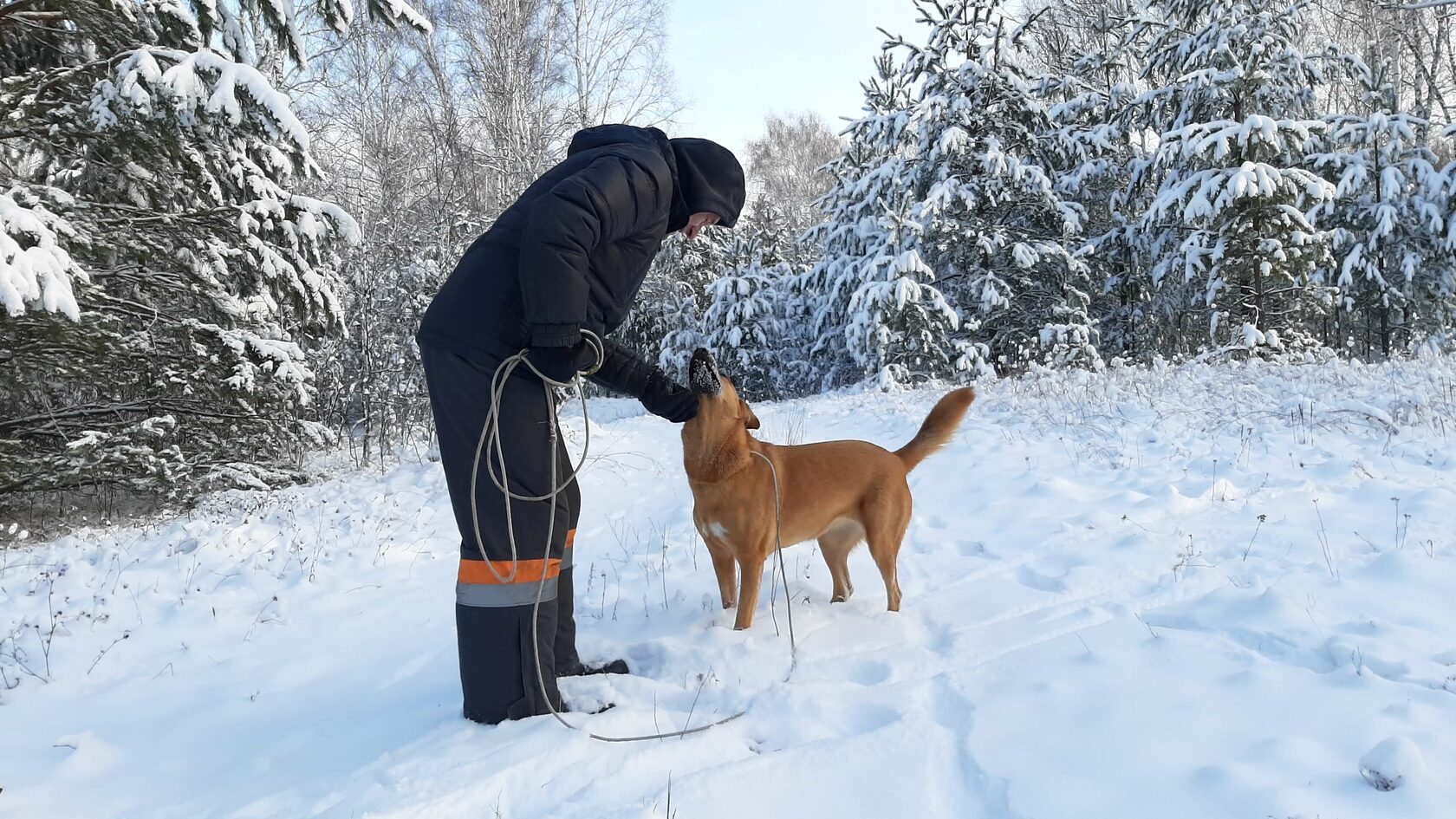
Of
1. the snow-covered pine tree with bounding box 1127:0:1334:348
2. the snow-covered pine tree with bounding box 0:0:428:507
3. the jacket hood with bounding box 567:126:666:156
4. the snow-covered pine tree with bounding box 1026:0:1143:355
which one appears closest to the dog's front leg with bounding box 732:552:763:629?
the jacket hood with bounding box 567:126:666:156

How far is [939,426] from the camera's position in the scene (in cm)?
381

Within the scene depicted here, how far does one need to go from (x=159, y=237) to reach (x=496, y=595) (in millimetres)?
Answer: 6453

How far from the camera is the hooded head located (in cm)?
271

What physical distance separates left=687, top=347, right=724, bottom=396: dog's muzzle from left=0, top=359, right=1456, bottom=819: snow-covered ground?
105 centimetres

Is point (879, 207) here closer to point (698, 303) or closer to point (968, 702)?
point (698, 303)

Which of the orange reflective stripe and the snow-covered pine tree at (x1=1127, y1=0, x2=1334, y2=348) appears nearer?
the orange reflective stripe

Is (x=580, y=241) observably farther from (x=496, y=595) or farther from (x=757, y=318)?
(x=757, y=318)

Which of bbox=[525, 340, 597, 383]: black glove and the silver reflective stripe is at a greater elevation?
bbox=[525, 340, 597, 383]: black glove

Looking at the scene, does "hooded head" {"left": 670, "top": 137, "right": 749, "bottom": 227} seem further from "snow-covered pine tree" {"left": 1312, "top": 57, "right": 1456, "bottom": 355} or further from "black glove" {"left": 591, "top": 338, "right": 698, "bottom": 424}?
"snow-covered pine tree" {"left": 1312, "top": 57, "right": 1456, "bottom": 355}

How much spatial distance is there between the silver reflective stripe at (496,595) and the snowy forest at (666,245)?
3.90m

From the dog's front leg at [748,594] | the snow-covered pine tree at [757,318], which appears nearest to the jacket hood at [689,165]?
the dog's front leg at [748,594]

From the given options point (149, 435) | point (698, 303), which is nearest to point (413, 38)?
point (698, 303)

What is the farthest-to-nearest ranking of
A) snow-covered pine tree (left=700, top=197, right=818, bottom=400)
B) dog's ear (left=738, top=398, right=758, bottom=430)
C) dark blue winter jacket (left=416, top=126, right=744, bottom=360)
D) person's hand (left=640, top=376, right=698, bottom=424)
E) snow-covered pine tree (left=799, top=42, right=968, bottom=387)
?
1. snow-covered pine tree (left=700, top=197, right=818, bottom=400)
2. snow-covered pine tree (left=799, top=42, right=968, bottom=387)
3. dog's ear (left=738, top=398, right=758, bottom=430)
4. person's hand (left=640, top=376, right=698, bottom=424)
5. dark blue winter jacket (left=416, top=126, right=744, bottom=360)

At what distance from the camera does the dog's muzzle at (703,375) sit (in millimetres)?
3045
